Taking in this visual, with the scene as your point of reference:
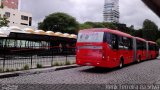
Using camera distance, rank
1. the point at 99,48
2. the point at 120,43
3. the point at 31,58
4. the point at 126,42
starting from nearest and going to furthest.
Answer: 1. the point at 99,48
2. the point at 31,58
3. the point at 120,43
4. the point at 126,42

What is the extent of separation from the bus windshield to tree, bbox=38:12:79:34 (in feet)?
188

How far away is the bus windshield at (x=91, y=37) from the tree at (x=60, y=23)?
57205mm

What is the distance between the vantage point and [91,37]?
51.1ft

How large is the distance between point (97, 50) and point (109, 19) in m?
140

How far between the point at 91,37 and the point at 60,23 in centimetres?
6124

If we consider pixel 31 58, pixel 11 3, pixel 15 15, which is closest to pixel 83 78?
pixel 31 58

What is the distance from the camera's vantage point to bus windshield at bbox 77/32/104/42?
49.8ft

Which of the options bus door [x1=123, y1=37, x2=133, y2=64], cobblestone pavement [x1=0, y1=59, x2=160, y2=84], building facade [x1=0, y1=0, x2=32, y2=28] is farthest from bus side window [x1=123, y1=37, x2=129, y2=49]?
building facade [x1=0, y1=0, x2=32, y2=28]

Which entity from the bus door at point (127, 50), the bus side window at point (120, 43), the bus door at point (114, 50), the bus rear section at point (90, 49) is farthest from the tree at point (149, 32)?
the bus rear section at point (90, 49)

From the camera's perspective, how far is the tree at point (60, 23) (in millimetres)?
74363

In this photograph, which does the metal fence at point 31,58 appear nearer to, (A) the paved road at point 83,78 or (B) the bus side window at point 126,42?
(A) the paved road at point 83,78

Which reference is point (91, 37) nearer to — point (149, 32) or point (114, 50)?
point (114, 50)

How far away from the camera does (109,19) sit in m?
153

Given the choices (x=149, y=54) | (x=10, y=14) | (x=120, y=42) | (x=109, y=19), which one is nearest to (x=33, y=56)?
(x=120, y=42)
